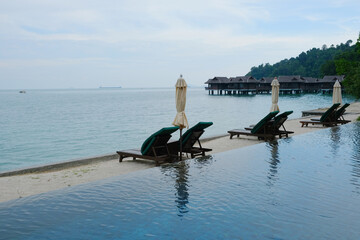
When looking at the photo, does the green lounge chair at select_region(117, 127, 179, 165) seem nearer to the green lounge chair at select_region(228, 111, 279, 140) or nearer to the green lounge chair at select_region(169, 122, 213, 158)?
the green lounge chair at select_region(169, 122, 213, 158)

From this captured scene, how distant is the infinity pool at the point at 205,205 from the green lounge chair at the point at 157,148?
917 mm

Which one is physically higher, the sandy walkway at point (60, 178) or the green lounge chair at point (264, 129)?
the green lounge chair at point (264, 129)

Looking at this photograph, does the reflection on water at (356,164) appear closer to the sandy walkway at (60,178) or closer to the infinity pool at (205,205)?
the infinity pool at (205,205)

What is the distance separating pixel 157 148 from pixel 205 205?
11.3 feet

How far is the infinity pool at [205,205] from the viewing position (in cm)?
337

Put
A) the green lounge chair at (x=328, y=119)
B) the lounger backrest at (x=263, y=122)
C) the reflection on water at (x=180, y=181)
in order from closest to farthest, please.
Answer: the reflection on water at (x=180, y=181) → the lounger backrest at (x=263, y=122) → the green lounge chair at (x=328, y=119)

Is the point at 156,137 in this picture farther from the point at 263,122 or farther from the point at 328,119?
the point at 328,119

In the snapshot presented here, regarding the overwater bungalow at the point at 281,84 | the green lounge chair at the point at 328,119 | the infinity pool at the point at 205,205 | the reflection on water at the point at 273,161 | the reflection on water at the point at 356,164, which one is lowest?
the infinity pool at the point at 205,205

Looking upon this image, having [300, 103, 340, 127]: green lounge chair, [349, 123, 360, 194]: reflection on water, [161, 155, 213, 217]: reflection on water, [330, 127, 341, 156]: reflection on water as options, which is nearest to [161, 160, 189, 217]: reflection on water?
[161, 155, 213, 217]: reflection on water

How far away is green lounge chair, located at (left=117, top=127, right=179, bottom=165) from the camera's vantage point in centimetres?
697

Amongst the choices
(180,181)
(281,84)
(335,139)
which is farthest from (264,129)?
(281,84)

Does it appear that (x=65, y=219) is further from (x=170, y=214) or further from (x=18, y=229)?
(x=170, y=214)

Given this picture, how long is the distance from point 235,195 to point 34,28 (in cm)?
3175

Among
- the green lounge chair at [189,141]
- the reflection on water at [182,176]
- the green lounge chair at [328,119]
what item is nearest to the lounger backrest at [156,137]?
the green lounge chair at [189,141]
